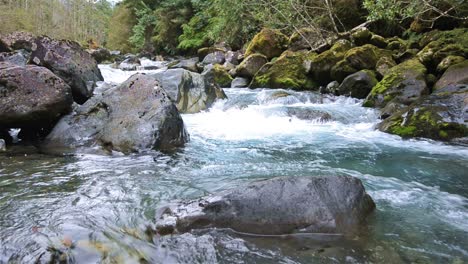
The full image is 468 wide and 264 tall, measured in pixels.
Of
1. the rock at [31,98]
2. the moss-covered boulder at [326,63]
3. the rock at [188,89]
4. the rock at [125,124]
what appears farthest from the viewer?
the moss-covered boulder at [326,63]

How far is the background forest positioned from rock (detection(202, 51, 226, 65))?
1.17 meters

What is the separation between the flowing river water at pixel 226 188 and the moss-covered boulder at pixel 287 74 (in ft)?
16.1

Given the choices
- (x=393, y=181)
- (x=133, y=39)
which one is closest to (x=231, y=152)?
(x=393, y=181)

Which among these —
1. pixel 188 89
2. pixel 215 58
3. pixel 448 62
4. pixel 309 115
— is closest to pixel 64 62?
pixel 188 89

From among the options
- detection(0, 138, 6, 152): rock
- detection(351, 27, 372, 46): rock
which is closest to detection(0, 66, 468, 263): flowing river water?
detection(0, 138, 6, 152): rock

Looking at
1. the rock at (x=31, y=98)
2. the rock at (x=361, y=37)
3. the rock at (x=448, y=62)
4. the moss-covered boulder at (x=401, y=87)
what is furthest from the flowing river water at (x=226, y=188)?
the rock at (x=361, y=37)

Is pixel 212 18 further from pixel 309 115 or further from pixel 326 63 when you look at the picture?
pixel 309 115

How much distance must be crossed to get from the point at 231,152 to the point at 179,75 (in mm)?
4162

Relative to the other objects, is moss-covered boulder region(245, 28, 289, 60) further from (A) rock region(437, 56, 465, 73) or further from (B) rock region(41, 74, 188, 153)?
(B) rock region(41, 74, 188, 153)

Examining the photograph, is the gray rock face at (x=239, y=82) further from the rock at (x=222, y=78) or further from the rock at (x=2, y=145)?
the rock at (x=2, y=145)

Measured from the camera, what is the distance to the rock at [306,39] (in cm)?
1425

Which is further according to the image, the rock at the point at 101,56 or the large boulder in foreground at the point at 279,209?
the rock at the point at 101,56

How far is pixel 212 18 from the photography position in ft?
80.7

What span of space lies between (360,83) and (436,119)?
403 centimetres
